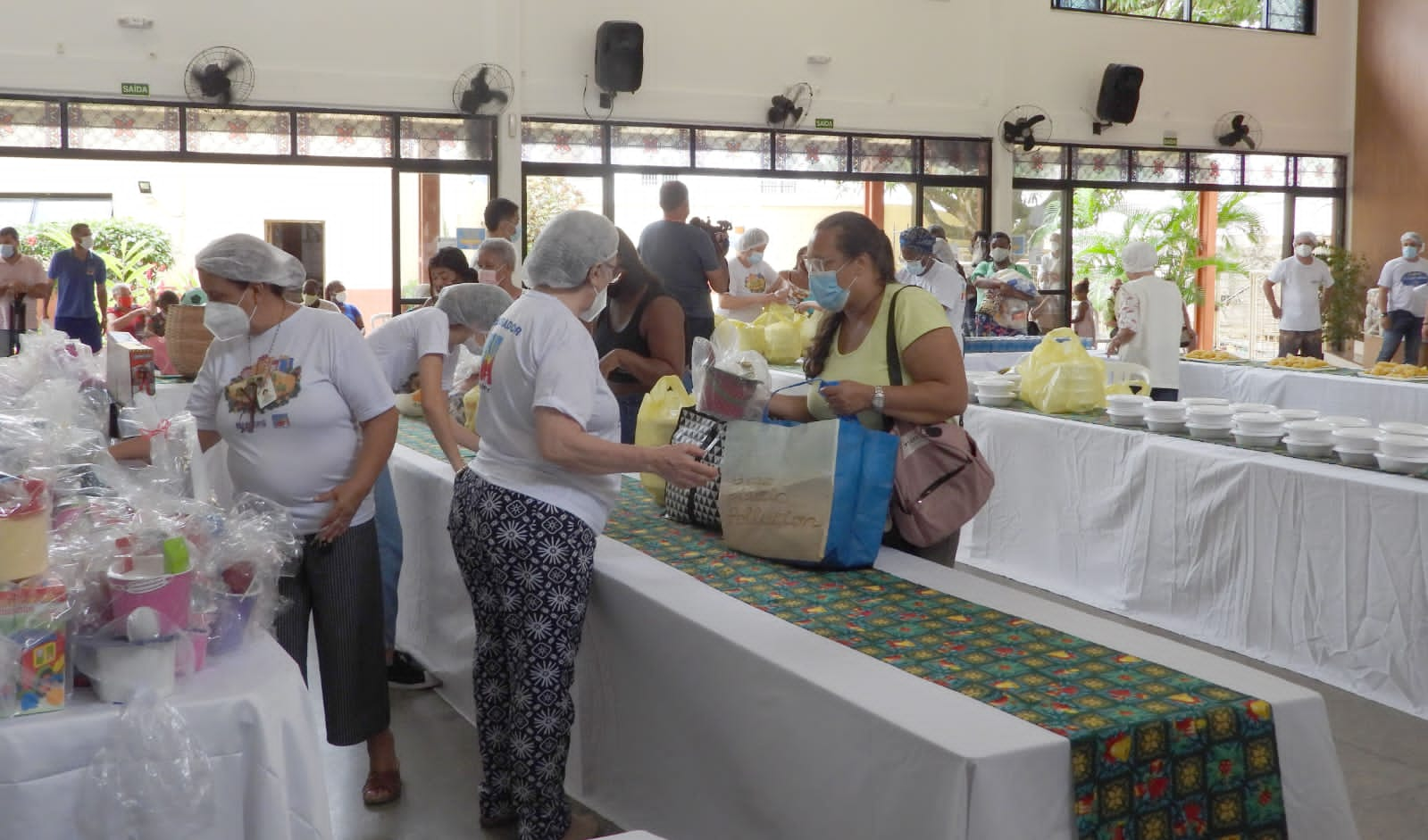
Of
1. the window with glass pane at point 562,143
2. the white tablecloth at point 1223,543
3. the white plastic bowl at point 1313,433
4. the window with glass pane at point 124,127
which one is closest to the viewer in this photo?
the white tablecloth at point 1223,543

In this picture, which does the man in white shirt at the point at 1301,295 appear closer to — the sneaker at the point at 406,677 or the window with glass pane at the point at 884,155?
the window with glass pane at the point at 884,155

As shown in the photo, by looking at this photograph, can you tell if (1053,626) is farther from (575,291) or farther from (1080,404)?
(1080,404)

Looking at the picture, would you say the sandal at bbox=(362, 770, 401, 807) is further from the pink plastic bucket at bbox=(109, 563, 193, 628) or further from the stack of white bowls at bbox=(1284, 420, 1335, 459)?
the stack of white bowls at bbox=(1284, 420, 1335, 459)

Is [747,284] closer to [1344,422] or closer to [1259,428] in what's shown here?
[1259,428]

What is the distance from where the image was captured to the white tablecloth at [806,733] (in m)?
1.88

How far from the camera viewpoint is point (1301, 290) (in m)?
11.2

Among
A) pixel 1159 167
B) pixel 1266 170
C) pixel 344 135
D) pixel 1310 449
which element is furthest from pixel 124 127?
pixel 1266 170

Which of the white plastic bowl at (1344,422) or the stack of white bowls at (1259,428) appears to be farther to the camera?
the stack of white bowls at (1259,428)

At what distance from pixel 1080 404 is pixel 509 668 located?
325cm

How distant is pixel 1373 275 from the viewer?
14414 millimetres

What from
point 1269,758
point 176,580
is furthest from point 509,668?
point 1269,758

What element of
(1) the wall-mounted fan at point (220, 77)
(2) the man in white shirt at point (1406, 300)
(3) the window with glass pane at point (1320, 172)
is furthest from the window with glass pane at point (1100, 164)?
(1) the wall-mounted fan at point (220, 77)

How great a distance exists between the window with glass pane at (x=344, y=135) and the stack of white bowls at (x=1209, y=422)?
769 centimetres

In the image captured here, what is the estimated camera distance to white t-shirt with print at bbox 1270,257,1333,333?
440 inches
